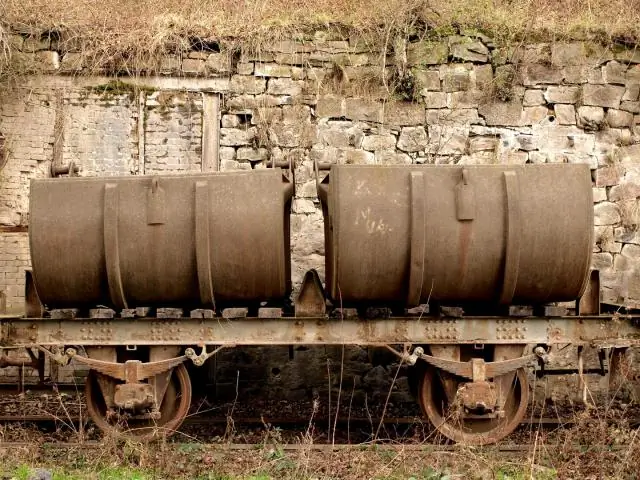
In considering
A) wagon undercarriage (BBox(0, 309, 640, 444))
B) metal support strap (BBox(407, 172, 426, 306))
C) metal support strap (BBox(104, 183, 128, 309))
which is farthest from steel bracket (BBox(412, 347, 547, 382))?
metal support strap (BBox(104, 183, 128, 309))

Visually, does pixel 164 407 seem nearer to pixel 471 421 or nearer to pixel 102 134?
pixel 471 421

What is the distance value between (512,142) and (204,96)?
3629 millimetres

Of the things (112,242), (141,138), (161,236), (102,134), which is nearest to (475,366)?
(161,236)

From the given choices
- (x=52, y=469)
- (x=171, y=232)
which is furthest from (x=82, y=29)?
(x=52, y=469)

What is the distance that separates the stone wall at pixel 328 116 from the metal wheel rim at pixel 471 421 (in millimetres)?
2810

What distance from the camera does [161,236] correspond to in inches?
260

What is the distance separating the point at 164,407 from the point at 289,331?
1.29m

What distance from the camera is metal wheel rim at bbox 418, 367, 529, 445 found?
6.82 m

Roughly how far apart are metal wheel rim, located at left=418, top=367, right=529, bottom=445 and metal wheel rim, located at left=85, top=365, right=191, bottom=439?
2.01 m

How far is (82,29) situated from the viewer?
9.61 m

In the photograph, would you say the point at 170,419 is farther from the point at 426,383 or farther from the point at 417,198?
the point at 417,198

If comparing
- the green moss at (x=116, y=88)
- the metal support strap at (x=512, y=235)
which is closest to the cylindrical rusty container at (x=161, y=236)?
the metal support strap at (x=512, y=235)

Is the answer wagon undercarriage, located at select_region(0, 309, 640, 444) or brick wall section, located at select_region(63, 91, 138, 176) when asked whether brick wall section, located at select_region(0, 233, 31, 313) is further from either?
wagon undercarriage, located at select_region(0, 309, 640, 444)

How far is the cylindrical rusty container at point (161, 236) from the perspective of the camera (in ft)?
21.6
